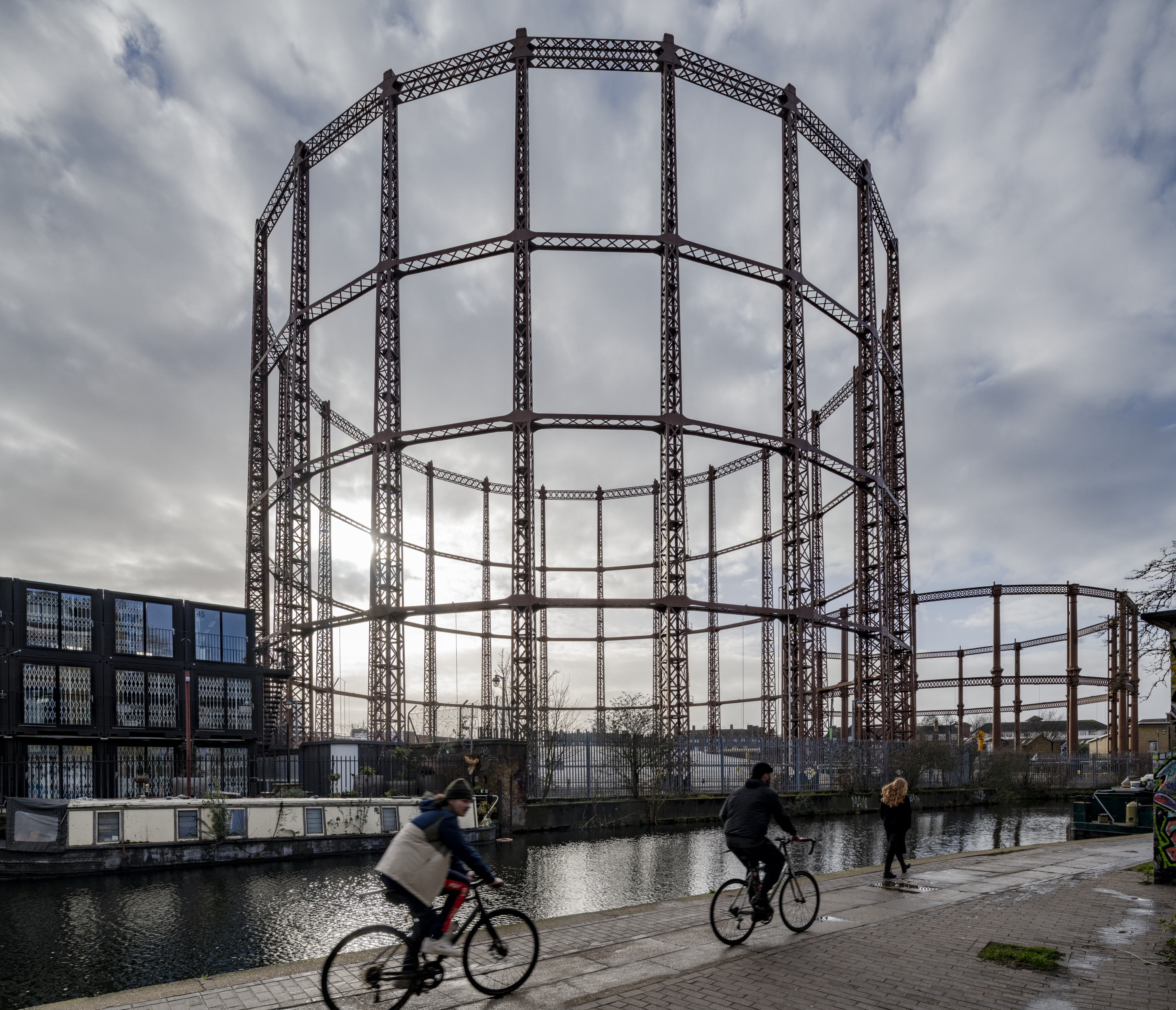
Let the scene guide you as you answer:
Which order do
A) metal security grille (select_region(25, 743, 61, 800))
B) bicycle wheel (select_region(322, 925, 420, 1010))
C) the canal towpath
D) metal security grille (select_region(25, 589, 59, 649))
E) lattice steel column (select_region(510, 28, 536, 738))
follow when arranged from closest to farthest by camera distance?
bicycle wheel (select_region(322, 925, 420, 1010)) < the canal towpath < metal security grille (select_region(25, 743, 61, 800)) < metal security grille (select_region(25, 589, 59, 649)) < lattice steel column (select_region(510, 28, 536, 738))

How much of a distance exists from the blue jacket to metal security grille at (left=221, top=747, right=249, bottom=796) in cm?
2050

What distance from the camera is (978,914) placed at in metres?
9.41

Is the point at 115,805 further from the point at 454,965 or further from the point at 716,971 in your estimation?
the point at 716,971

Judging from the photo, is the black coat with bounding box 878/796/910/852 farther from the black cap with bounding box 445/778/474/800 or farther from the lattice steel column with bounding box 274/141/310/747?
the lattice steel column with bounding box 274/141/310/747

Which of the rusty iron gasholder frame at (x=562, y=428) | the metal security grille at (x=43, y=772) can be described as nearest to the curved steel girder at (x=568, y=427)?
the rusty iron gasholder frame at (x=562, y=428)

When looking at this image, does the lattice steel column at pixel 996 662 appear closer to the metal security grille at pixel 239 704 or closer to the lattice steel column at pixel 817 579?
the lattice steel column at pixel 817 579

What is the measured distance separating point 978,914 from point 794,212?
Answer: 1276 inches

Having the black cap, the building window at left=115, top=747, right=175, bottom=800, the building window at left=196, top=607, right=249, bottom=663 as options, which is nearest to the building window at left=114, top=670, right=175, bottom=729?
the building window at left=115, top=747, right=175, bottom=800

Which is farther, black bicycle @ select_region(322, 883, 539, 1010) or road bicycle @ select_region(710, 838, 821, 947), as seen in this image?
road bicycle @ select_region(710, 838, 821, 947)

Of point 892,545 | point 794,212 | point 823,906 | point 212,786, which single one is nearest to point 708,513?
point 892,545

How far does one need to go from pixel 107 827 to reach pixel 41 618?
842 centimetres

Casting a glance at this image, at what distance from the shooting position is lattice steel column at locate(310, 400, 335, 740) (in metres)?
42.2

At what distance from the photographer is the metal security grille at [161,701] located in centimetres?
2406

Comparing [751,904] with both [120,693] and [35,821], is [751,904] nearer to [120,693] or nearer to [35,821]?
[35,821]
